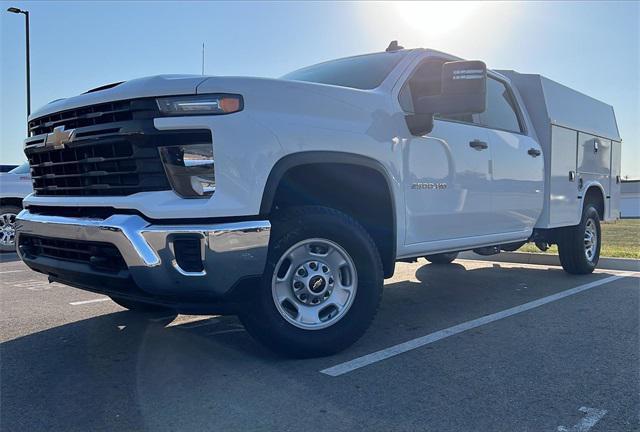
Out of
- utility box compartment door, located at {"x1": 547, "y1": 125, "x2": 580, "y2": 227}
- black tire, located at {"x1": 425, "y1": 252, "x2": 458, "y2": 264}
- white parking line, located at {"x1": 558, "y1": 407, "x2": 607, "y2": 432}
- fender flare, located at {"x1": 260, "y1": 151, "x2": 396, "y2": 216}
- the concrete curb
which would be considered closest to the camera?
white parking line, located at {"x1": 558, "y1": 407, "x2": 607, "y2": 432}

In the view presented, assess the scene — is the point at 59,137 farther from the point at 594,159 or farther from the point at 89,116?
the point at 594,159

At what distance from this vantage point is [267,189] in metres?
3.23

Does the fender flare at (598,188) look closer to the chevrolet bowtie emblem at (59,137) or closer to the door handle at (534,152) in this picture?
the door handle at (534,152)

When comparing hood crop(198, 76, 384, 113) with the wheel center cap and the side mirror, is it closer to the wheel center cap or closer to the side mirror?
the side mirror

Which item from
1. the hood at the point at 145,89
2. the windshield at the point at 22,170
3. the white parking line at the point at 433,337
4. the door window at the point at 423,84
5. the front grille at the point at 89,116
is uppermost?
the door window at the point at 423,84

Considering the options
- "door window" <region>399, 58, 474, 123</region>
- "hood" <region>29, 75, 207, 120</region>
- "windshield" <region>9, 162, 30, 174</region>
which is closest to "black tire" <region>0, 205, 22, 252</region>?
"windshield" <region>9, 162, 30, 174</region>

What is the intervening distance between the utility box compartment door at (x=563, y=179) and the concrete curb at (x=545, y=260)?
61.1 inches

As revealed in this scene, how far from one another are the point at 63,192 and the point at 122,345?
114cm

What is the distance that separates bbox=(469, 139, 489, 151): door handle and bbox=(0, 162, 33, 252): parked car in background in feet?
26.6

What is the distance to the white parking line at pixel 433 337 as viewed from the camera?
3.51m

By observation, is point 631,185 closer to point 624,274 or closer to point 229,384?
point 624,274

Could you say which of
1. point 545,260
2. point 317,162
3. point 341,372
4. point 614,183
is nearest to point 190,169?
point 317,162

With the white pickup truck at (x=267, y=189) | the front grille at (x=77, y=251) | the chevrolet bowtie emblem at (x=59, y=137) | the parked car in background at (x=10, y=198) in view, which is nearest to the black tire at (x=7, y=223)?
the parked car in background at (x=10, y=198)

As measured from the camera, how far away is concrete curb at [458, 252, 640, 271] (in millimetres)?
7871
